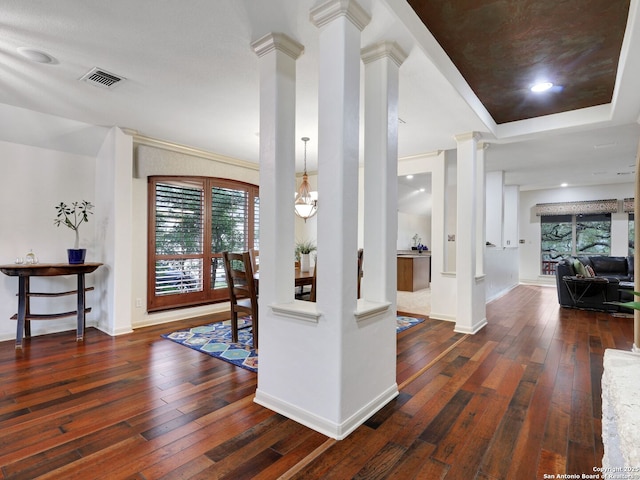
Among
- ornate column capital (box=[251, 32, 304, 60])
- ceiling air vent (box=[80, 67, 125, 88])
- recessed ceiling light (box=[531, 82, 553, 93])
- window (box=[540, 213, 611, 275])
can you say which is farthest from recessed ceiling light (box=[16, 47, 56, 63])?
window (box=[540, 213, 611, 275])

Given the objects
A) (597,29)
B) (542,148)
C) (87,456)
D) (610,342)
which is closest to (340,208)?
(87,456)

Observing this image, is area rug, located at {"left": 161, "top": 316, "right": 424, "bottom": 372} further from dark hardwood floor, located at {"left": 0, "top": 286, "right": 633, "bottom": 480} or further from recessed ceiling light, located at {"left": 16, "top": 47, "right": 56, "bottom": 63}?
recessed ceiling light, located at {"left": 16, "top": 47, "right": 56, "bottom": 63}

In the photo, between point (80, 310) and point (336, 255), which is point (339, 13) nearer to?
point (336, 255)

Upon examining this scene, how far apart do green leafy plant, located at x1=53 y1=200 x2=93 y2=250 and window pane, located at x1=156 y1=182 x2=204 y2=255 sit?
82cm

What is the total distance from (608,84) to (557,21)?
149cm

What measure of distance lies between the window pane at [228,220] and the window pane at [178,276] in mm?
401

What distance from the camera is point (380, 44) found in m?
2.28

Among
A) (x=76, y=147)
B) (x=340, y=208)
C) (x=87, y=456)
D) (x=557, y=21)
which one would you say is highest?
(x=557, y=21)

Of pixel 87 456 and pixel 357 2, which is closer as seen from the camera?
pixel 87 456

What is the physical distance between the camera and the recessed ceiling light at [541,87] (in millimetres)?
3248

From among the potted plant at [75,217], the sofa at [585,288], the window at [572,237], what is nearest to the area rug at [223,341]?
the potted plant at [75,217]

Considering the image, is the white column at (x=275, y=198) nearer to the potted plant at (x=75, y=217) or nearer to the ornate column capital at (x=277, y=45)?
the ornate column capital at (x=277, y=45)

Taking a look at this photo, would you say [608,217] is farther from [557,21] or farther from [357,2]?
[357,2]

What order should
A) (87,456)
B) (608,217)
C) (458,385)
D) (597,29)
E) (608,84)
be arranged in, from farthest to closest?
(608,217), (608,84), (458,385), (597,29), (87,456)
